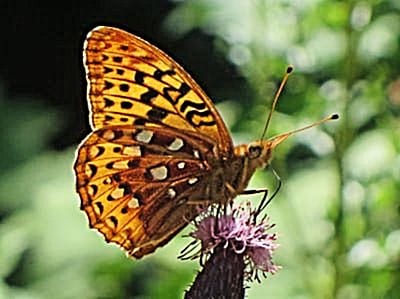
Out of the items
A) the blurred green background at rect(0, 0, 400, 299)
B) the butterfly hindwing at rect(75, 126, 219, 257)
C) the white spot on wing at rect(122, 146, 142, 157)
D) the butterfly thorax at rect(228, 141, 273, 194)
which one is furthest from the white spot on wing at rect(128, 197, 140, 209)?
the blurred green background at rect(0, 0, 400, 299)

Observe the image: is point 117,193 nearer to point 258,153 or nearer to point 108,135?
point 108,135

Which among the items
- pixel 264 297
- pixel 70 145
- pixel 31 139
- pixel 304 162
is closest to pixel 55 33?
pixel 70 145

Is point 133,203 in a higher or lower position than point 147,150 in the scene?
lower

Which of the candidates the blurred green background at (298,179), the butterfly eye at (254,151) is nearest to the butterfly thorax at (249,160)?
the butterfly eye at (254,151)

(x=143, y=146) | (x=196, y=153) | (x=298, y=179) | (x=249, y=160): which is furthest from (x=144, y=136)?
(x=298, y=179)

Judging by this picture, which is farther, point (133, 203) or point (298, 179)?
point (298, 179)

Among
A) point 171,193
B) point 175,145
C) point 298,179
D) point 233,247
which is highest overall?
point 298,179
